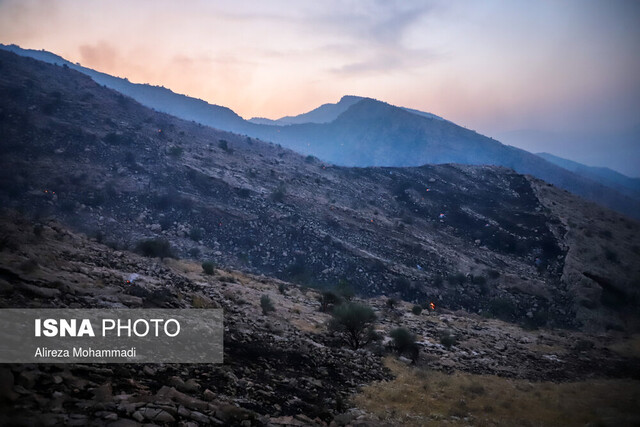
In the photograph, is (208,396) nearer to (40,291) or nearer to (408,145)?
(40,291)

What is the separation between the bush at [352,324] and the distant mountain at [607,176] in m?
121

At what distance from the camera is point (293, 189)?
3481cm

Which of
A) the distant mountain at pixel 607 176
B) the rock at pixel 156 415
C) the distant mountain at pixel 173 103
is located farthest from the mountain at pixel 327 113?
the rock at pixel 156 415

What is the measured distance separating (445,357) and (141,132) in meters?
35.5

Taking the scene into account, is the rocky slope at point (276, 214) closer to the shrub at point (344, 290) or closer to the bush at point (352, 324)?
the shrub at point (344, 290)

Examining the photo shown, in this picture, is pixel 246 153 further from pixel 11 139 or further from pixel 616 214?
pixel 616 214

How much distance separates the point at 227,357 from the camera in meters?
8.42

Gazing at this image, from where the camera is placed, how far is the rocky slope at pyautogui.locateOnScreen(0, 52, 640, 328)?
23578 millimetres

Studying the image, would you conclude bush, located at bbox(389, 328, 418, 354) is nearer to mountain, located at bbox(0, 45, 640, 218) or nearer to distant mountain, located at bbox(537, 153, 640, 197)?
mountain, located at bbox(0, 45, 640, 218)

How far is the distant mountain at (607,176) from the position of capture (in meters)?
105

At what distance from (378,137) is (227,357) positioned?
123755 millimetres

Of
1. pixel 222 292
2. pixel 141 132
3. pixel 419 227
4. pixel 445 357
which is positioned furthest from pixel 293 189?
pixel 445 357

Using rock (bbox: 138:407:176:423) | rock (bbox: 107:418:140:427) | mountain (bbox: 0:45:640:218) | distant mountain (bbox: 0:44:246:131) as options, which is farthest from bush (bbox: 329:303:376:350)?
distant mountain (bbox: 0:44:246:131)

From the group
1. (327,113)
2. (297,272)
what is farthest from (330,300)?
(327,113)
